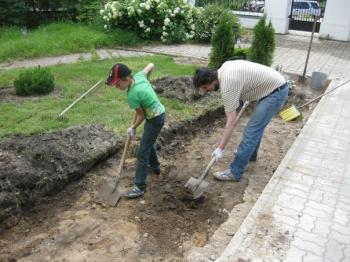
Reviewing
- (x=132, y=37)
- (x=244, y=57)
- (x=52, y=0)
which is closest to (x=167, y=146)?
(x=244, y=57)

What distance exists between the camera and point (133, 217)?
4.02 metres

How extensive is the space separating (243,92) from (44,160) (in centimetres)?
228

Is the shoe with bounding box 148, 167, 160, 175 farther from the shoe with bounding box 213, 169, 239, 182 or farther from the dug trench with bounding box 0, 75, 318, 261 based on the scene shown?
the shoe with bounding box 213, 169, 239, 182

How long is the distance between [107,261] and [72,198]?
1.13m

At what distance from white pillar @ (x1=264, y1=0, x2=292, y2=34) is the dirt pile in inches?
478

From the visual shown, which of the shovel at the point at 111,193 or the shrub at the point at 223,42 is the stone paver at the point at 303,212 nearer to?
the shovel at the point at 111,193

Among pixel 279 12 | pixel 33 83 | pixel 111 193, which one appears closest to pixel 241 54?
pixel 33 83

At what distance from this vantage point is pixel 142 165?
4223 millimetres

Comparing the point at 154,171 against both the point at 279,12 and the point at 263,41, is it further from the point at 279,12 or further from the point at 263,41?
the point at 279,12

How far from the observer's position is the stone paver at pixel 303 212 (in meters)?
3.50

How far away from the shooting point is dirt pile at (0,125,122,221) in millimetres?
3959

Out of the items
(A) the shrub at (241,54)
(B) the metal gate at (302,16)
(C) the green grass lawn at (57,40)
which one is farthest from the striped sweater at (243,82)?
(B) the metal gate at (302,16)

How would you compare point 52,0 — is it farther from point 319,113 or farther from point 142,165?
point 142,165

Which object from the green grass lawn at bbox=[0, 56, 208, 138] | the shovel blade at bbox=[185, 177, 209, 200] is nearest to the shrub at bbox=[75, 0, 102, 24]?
the green grass lawn at bbox=[0, 56, 208, 138]
